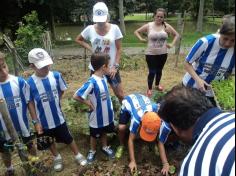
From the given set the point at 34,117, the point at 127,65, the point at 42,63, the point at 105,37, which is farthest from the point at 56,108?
the point at 127,65

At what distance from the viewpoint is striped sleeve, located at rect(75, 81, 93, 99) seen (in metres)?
4.01

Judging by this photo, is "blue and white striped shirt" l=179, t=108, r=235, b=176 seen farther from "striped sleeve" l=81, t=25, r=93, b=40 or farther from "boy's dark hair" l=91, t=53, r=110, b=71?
"striped sleeve" l=81, t=25, r=93, b=40

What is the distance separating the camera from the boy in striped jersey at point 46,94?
385 cm

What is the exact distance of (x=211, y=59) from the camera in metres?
3.80

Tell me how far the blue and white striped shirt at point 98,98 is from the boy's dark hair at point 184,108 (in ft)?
7.10

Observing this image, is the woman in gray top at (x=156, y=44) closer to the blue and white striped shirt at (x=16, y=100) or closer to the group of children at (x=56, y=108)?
the group of children at (x=56, y=108)

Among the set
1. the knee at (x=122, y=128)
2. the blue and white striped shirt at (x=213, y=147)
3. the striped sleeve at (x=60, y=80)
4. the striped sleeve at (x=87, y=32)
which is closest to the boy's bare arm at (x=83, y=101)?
the striped sleeve at (x=60, y=80)

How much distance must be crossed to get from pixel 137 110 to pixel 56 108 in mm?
900

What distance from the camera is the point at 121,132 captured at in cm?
432

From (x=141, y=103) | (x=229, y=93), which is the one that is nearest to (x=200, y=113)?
(x=229, y=93)

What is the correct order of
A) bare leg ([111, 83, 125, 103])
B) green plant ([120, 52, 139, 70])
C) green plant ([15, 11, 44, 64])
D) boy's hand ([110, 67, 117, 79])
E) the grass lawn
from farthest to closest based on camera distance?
the grass lawn → green plant ([15, 11, 44, 64]) → green plant ([120, 52, 139, 70]) → bare leg ([111, 83, 125, 103]) → boy's hand ([110, 67, 117, 79])

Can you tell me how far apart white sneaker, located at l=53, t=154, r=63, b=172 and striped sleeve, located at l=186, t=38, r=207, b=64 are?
6.22ft

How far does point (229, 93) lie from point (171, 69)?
6.57m

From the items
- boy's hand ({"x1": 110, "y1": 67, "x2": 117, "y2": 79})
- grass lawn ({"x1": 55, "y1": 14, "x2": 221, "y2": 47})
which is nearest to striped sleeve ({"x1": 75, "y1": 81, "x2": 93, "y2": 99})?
boy's hand ({"x1": 110, "y1": 67, "x2": 117, "y2": 79})
